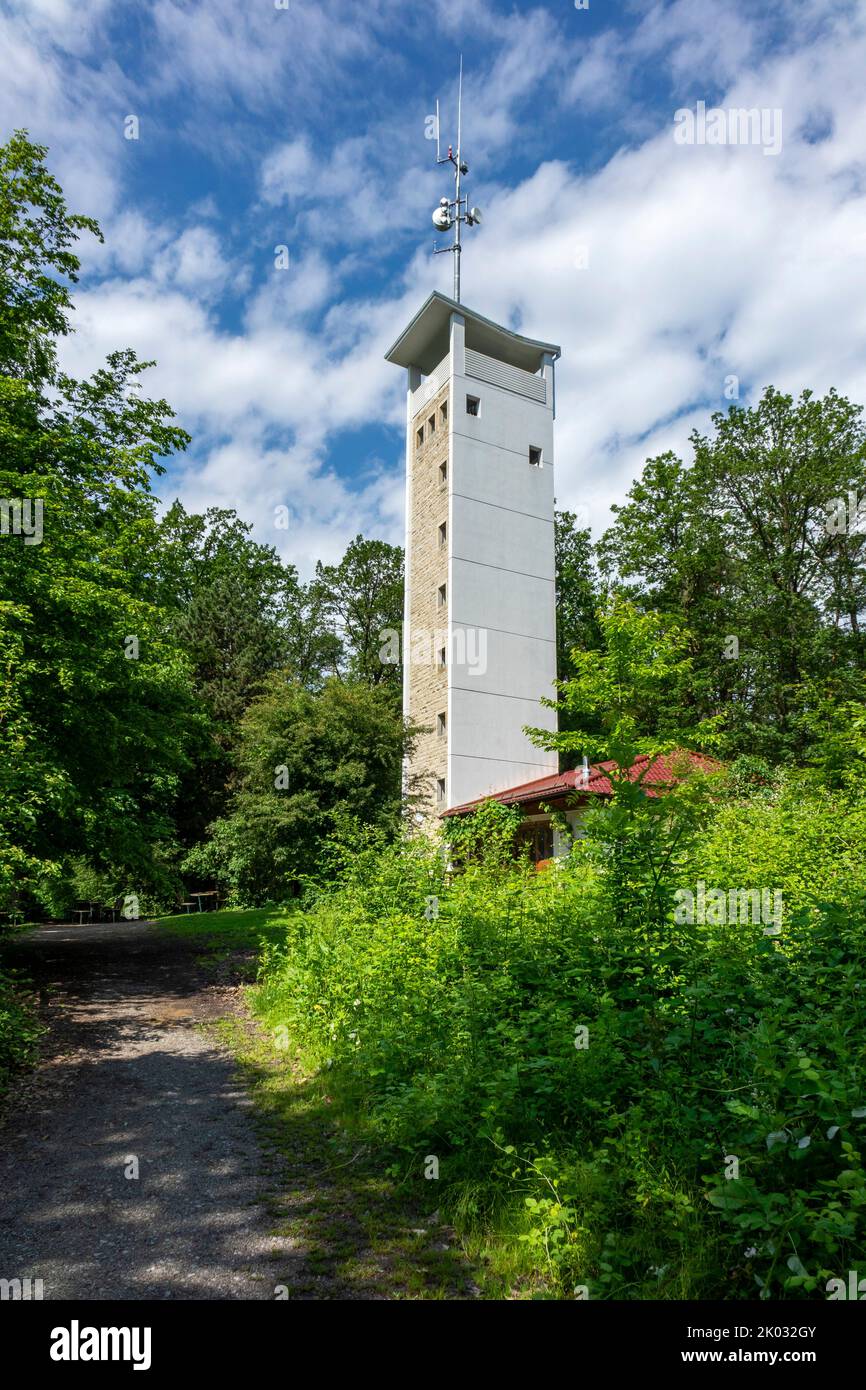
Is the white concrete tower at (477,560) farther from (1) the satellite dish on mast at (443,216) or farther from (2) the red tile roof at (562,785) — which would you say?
(1) the satellite dish on mast at (443,216)

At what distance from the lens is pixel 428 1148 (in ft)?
17.4

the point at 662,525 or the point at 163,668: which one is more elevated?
the point at 662,525

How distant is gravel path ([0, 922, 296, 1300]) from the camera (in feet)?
13.1

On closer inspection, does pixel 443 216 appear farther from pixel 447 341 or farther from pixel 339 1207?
pixel 339 1207

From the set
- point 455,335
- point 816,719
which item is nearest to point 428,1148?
point 816,719

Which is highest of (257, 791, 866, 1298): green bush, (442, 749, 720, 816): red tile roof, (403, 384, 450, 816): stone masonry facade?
(403, 384, 450, 816): stone masonry facade

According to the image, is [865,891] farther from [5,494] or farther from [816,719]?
[816,719]

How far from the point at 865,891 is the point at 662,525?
30.1 m

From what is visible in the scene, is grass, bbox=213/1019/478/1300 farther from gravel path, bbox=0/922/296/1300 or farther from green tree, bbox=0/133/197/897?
green tree, bbox=0/133/197/897

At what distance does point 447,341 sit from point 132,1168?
1109 inches

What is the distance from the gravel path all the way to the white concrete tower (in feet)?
48.4

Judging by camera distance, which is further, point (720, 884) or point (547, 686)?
point (547, 686)

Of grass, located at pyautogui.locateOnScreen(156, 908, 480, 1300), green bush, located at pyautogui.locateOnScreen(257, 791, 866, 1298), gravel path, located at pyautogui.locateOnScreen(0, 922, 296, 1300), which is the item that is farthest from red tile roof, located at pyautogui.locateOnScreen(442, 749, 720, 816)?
grass, located at pyautogui.locateOnScreen(156, 908, 480, 1300)

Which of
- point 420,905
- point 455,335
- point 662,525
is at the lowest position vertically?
Result: point 420,905
